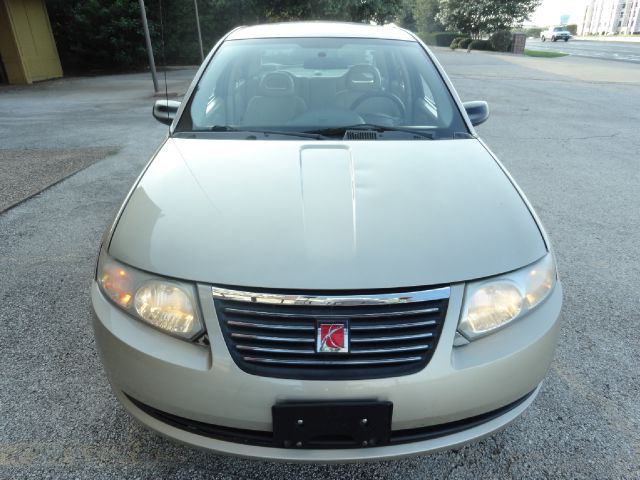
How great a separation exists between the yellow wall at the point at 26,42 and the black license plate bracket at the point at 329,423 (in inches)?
646

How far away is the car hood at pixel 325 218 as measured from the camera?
53.9 inches

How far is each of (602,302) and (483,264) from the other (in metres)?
1.84

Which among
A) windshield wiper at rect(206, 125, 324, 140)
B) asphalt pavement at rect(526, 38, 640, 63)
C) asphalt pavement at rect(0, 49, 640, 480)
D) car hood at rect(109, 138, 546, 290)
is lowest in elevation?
asphalt pavement at rect(526, 38, 640, 63)

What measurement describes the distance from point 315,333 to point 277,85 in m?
1.81

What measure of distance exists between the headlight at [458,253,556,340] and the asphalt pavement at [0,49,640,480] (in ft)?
2.15

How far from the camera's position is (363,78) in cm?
272

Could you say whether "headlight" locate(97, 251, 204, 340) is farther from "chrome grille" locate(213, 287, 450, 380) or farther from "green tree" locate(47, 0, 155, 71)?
"green tree" locate(47, 0, 155, 71)

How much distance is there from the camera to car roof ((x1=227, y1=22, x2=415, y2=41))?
2.81 metres

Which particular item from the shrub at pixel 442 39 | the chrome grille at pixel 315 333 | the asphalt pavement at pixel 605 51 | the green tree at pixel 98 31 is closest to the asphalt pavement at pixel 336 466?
the chrome grille at pixel 315 333

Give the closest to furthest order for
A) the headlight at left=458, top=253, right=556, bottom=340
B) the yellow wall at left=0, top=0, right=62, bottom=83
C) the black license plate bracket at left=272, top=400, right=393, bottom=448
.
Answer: the black license plate bracket at left=272, top=400, right=393, bottom=448, the headlight at left=458, top=253, right=556, bottom=340, the yellow wall at left=0, top=0, right=62, bottom=83

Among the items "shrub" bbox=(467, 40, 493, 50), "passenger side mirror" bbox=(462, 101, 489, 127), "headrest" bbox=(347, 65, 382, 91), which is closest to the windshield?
"headrest" bbox=(347, 65, 382, 91)

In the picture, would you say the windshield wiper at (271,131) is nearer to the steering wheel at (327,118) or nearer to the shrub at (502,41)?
the steering wheel at (327,118)

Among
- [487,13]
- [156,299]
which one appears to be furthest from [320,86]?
[487,13]

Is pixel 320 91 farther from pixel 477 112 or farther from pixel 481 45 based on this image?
pixel 481 45
